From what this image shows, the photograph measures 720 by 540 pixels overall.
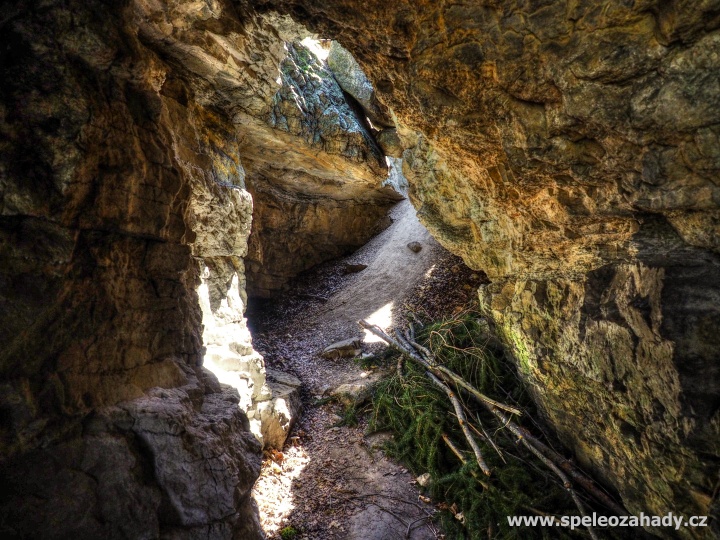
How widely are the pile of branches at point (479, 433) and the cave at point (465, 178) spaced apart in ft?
1.72

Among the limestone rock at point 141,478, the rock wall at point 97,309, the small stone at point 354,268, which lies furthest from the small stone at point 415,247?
the limestone rock at point 141,478

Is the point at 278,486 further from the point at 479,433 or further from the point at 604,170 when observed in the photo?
the point at 604,170

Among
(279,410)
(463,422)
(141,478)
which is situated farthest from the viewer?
(279,410)

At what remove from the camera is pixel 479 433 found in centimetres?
634

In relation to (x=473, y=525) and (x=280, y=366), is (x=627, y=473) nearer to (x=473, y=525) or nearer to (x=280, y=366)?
(x=473, y=525)

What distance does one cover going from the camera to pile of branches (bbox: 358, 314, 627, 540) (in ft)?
16.9

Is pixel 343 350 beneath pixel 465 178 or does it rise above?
beneath

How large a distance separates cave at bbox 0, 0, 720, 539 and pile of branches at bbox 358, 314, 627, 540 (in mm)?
525

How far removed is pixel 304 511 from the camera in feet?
19.3

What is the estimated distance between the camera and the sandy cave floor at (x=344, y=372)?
18.9ft

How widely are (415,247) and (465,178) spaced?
968 cm

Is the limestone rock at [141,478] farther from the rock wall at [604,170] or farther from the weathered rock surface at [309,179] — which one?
the weathered rock surface at [309,179]

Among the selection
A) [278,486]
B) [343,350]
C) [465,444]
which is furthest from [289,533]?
[343,350]

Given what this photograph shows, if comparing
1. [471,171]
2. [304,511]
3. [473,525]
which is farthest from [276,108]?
[473,525]
